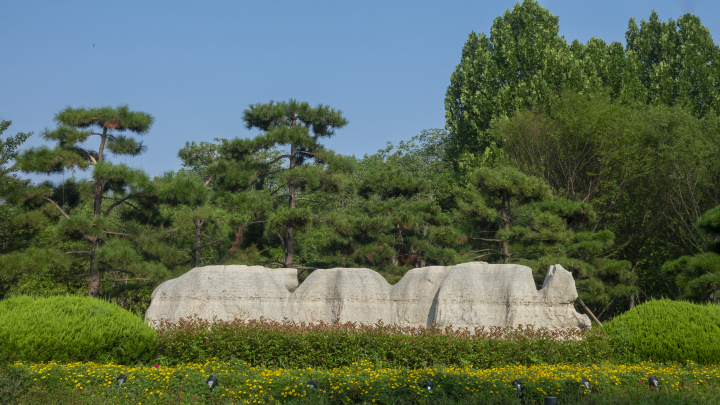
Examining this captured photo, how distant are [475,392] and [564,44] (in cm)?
2564

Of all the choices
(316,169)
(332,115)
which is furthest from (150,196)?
(332,115)

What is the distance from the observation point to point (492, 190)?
20547mm

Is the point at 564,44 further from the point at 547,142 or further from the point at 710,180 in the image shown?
the point at 710,180

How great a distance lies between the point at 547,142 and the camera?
85.3 ft

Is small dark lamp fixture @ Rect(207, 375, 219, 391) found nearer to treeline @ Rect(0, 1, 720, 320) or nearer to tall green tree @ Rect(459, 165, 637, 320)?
treeline @ Rect(0, 1, 720, 320)

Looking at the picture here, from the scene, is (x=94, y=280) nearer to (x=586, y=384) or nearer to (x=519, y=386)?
(x=519, y=386)

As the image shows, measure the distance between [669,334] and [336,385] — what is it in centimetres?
743

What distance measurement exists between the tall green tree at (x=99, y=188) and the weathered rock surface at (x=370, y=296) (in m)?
4.55

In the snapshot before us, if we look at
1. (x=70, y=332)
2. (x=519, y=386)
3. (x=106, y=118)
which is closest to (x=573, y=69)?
(x=106, y=118)

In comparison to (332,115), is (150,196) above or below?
below

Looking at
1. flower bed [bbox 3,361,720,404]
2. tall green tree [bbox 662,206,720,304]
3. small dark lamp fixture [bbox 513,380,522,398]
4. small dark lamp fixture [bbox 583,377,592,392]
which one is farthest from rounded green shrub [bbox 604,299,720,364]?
small dark lamp fixture [bbox 513,380,522,398]

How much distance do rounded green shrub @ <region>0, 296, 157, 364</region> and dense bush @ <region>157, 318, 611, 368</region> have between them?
0.60m

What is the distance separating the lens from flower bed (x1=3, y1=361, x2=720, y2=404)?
25.1 ft

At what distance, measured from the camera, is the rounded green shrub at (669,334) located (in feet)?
36.9
